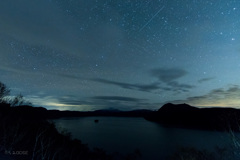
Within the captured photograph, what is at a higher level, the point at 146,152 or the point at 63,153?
the point at 63,153

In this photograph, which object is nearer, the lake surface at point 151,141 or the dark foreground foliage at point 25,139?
the dark foreground foliage at point 25,139

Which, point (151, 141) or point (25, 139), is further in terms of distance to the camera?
point (151, 141)

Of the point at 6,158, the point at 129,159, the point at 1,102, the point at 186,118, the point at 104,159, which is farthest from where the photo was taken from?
the point at 186,118

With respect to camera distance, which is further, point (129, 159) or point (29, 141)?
point (129, 159)

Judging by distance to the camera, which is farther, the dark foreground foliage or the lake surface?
the lake surface

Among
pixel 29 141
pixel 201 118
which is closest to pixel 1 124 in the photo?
pixel 29 141

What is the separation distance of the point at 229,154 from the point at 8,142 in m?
55.4

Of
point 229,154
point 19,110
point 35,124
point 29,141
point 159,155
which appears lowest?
point 159,155

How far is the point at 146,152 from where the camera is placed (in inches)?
2293

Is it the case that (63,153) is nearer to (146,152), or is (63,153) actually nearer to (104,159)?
(104,159)

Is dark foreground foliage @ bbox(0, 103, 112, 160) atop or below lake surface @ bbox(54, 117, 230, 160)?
atop

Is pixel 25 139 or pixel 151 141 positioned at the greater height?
pixel 25 139

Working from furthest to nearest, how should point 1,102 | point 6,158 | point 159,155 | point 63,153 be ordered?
point 159,155
point 63,153
point 1,102
point 6,158

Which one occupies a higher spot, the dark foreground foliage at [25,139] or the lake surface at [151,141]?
the dark foreground foliage at [25,139]
